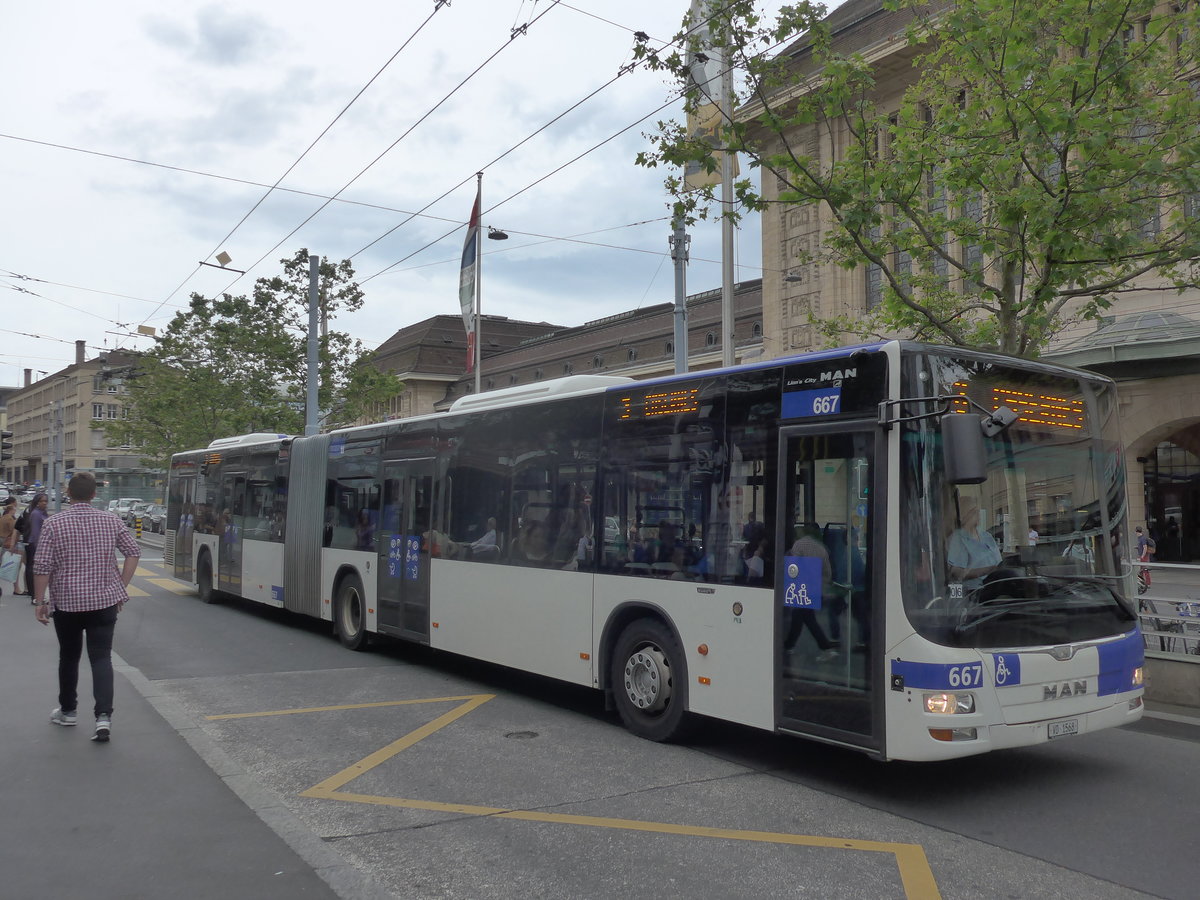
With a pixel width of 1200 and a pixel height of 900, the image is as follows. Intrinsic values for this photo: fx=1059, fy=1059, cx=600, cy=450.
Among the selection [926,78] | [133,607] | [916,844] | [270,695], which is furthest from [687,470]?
[133,607]

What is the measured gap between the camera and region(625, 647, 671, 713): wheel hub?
7824 millimetres

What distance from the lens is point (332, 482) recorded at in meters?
13.9

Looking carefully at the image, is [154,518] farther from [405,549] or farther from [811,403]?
[811,403]

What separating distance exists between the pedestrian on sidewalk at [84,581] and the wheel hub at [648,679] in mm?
3653

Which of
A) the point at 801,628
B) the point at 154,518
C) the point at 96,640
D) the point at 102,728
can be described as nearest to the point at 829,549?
the point at 801,628

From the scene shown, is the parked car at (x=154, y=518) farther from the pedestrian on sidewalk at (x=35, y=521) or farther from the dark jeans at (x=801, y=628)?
the dark jeans at (x=801, y=628)

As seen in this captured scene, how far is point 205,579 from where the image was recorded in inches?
739

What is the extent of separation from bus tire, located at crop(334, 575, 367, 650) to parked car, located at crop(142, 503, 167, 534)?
41.9 metres

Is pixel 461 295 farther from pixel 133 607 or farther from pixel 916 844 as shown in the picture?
pixel 916 844

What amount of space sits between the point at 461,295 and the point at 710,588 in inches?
700

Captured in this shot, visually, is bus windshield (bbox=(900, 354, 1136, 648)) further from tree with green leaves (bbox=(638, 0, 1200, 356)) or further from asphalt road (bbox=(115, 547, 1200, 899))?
tree with green leaves (bbox=(638, 0, 1200, 356))

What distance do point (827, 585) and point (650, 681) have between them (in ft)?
6.61

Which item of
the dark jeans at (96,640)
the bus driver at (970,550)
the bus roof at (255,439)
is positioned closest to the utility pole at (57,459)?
the bus roof at (255,439)

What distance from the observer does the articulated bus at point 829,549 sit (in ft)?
19.7
